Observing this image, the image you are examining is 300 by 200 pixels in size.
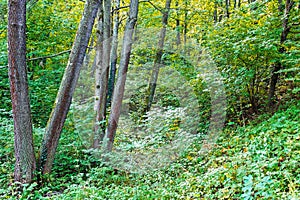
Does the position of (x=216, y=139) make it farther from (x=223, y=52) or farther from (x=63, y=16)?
(x=63, y=16)

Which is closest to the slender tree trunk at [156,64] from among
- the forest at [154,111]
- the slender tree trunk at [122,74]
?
the forest at [154,111]

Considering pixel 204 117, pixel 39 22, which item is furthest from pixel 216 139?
pixel 39 22

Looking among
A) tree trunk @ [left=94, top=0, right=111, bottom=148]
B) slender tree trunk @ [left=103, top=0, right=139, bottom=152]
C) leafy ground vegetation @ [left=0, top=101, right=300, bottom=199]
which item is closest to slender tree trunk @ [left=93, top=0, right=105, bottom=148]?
tree trunk @ [left=94, top=0, right=111, bottom=148]

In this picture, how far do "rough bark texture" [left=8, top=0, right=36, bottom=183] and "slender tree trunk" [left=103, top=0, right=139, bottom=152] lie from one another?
67.5 inches

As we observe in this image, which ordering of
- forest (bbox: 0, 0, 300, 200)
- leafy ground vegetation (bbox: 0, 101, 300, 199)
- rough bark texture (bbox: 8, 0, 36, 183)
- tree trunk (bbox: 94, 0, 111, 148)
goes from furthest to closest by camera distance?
tree trunk (bbox: 94, 0, 111, 148) → rough bark texture (bbox: 8, 0, 36, 183) → forest (bbox: 0, 0, 300, 200) → leafy ground vegetation (bbox: 0, 101, 300, 199)

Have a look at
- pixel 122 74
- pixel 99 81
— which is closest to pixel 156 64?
pixel 99 81

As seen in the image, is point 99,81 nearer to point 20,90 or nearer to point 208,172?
point 20,90

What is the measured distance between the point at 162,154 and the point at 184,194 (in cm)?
181

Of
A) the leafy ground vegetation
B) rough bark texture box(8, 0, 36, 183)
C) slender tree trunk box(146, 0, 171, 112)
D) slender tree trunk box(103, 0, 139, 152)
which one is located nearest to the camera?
the leafy ground vegetation

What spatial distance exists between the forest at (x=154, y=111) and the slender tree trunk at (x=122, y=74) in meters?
0.02

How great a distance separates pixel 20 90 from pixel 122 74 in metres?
2.25

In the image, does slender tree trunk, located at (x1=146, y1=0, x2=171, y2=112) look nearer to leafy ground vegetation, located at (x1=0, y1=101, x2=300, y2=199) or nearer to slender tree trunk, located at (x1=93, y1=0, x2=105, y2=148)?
slender tree trunk, located at (x1=93, y1=0, x2=105, y2=148)

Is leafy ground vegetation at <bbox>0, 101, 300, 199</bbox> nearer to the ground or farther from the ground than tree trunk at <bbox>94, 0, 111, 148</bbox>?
nearer to the ground

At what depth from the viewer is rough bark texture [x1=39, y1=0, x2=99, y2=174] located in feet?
14.4
